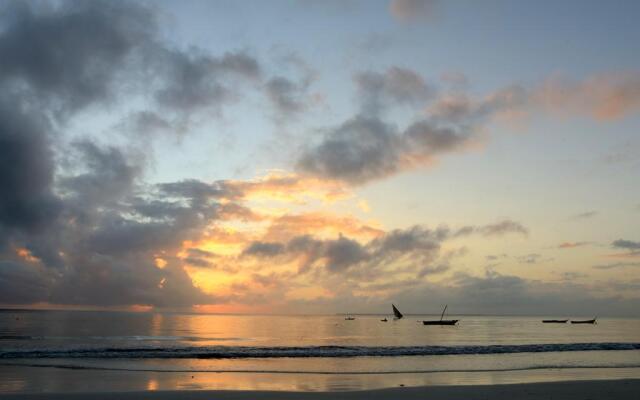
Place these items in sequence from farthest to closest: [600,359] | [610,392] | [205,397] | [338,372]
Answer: [600,359] → [338,372] → [610,392] → [205,397]

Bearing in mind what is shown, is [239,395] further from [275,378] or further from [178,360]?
A: [178,360]

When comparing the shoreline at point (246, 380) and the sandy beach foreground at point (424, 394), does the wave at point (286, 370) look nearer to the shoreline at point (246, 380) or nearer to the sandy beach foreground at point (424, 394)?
the shoreline at point (246, 380)

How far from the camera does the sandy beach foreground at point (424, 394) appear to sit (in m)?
23.0

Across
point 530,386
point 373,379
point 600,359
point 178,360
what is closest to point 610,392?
point 530,386

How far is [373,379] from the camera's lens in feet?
99.4

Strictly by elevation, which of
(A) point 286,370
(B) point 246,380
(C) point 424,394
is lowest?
(A) point 286,370

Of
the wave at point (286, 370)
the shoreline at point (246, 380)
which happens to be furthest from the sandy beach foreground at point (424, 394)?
the wave at point (286, 370)

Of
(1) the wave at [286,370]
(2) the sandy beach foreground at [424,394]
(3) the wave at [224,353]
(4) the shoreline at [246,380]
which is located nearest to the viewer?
(2) the sandy beach foreground at [424,394]

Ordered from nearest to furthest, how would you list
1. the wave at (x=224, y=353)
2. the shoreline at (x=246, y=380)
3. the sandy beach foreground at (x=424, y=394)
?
the sandy beach foreground at (x=424, y=394)
the shoreline at (x=246, y=380)
the wave at (x=224, y=353)

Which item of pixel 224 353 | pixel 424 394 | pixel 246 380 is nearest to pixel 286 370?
pixel 246 380

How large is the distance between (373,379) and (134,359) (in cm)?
2386

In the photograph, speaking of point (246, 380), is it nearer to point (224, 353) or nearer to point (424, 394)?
point (424, 394)

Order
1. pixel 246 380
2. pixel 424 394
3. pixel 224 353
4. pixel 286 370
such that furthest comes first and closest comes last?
1. pixel 224 353
2. pixel 286 370
3. pixel 246 380
4. pixel 424 394

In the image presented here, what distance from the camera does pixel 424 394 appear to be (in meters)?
24.3
